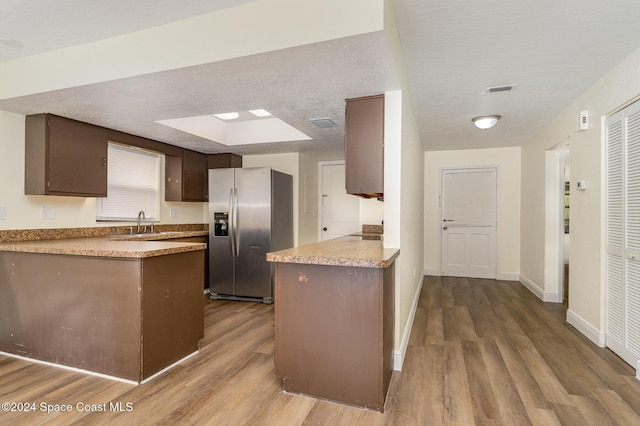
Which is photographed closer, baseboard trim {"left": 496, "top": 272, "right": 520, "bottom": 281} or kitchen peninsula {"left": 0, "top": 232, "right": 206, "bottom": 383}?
kitchen peninsula {"left": 0, "top": 232, "right": 206, "bottom": 383}

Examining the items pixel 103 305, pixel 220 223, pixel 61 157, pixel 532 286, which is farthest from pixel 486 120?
pixel 61 157

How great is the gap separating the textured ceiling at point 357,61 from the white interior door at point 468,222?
2.48 m

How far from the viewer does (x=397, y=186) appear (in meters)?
2.46

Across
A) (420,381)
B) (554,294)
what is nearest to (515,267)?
(554,294)

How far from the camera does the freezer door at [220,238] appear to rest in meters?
4.45

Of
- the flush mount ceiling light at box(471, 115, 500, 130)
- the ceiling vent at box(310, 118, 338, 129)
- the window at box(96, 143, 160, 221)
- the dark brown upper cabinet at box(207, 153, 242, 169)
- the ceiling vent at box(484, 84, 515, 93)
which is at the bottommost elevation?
the window at box(96, 143, 160, 221)

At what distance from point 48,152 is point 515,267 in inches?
259

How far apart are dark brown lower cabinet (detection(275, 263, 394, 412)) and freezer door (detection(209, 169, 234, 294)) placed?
2.50 meters

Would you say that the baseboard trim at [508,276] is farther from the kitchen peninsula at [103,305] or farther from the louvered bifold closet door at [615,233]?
the kitchen peninsula at [103,305]

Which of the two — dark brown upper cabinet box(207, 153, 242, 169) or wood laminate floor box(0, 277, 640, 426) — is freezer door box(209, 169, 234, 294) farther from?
wood laminate floor box(0, 277, 640, 426)

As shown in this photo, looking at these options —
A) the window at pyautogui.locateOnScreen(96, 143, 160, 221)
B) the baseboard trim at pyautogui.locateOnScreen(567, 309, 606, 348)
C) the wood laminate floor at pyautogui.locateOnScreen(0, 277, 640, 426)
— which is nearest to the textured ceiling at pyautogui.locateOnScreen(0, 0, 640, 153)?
the window at pyautogui.locateOnScreen(96, 143, 160, 221)

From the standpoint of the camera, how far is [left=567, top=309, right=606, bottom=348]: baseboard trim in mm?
2840

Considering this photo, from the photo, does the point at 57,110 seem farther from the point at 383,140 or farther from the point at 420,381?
the point at 420,381

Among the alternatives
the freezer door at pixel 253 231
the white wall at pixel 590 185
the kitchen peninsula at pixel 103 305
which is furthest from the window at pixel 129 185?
the white wall at pixel 590 185
